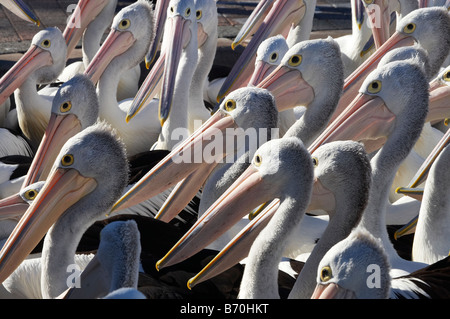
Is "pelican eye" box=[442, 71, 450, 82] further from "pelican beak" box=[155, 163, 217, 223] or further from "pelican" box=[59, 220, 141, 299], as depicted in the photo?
"pelican" box=[59, 220, 141, 299]

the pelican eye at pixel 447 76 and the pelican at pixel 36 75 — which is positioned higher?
the pelican eye at pixel 447 76

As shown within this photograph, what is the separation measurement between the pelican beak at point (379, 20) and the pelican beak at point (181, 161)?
168 cm

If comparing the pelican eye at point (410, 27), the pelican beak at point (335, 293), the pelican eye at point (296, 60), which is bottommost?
the pelican beak at point (335, 293)

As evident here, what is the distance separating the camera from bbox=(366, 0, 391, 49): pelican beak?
462 cm

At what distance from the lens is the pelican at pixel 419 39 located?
156 inches

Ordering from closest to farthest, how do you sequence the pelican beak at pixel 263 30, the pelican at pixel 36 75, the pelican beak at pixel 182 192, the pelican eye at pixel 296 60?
the pelican beak at pixel 182 192 < the pelican eye at pixel 296 60 < the pelican beak at pixel 263 30 < the pelican at pixel 36 75

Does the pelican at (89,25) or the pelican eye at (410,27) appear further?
the pelican at (89,25)

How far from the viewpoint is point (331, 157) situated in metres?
2.73

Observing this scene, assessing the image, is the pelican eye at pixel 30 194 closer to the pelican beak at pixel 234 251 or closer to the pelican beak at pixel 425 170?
the pelican beak at pixel 234 251

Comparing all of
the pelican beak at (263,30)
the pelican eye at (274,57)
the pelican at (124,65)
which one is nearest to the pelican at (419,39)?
the pelican eye at (274,57)

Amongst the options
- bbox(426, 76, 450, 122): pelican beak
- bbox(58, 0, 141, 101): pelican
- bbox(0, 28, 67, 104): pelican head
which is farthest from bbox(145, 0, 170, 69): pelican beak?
bbox(426, 76, 450, 122): pelican beak

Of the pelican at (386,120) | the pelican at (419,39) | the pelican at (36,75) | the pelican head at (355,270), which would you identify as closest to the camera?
the pelican head at (355,270)

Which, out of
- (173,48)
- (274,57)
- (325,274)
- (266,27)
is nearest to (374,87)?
(274,57)

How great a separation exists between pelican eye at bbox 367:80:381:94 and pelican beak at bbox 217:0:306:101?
1237 mm
